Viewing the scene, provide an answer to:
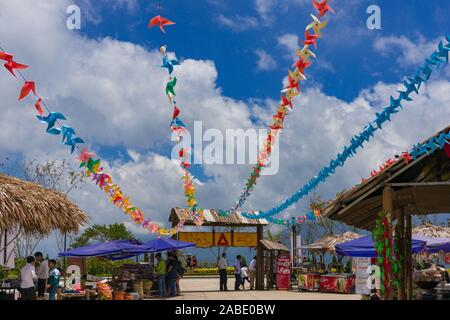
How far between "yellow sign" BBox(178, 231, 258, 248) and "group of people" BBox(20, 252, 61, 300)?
8.95m

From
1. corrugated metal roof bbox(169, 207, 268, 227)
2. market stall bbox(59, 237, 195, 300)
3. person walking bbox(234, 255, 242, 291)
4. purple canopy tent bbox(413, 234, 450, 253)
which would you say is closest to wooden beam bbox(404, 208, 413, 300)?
purple canopy tent bbox(413, 234, 450, 253)

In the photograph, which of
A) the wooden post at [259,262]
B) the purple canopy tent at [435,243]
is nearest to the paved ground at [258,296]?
the wooden post at [259,262]

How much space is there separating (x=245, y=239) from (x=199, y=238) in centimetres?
203

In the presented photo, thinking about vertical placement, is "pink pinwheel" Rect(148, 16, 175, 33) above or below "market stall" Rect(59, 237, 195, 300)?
above

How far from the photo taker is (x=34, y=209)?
576 inches

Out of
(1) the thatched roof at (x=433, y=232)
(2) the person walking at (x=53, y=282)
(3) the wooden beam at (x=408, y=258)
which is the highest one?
(1) the thatched roof at (x=433, y=232)

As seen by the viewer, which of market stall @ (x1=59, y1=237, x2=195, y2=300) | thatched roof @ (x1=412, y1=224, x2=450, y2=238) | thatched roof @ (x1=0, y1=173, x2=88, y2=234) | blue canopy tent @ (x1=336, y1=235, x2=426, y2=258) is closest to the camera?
thatched roof @ (x1=0, y1=173, x2=88, y2=234)

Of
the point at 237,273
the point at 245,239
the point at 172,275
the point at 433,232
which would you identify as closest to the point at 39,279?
the point at 172,275

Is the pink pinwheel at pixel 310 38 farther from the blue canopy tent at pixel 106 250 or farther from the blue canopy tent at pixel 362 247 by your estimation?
the blue canopy tent at pixel 106 250

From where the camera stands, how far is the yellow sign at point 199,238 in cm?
2500

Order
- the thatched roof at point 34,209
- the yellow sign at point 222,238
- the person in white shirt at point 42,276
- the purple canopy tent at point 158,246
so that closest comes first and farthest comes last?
the thatched roof at point 34,209, the person in white shirt at point 42,276, the purple canopy tent at point 158,246, the yellow sign at point 222,238

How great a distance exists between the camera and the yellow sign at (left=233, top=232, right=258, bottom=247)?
83.8 ft

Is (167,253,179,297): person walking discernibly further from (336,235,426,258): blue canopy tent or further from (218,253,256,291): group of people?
(336,235,426,258): blue canopy tent

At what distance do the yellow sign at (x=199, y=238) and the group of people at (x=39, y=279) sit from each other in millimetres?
8771
